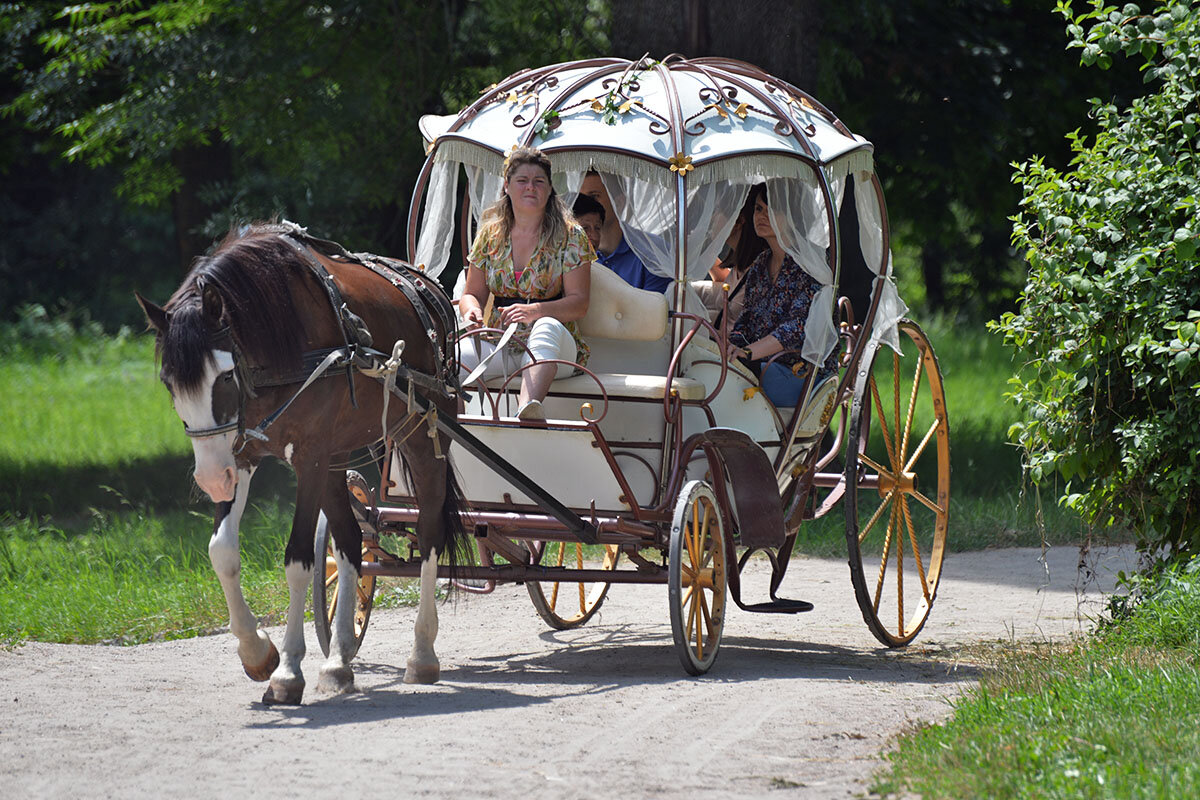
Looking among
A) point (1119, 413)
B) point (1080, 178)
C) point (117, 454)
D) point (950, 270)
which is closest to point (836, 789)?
point (1119, 413)

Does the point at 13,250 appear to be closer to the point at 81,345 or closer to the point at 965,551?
the point at 81,345

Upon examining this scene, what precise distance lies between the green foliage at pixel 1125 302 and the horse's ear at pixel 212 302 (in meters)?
3.43

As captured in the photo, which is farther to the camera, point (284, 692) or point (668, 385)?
point (668, 385)

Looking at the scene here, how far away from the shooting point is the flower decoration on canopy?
255 inches

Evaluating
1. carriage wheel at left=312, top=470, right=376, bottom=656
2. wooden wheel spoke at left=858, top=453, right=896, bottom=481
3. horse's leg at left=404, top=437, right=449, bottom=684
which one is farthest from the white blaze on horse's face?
wooden wheel spoke at left=858, top=453, right=896, bottom=481

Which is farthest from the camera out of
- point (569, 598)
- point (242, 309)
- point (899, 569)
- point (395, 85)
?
point (395, 85)

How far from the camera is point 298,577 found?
554 centimetres

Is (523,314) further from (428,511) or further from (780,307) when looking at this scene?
(780,307)

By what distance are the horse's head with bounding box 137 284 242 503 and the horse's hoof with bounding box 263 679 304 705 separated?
0.83m

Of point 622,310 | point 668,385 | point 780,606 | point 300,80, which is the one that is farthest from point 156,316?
point 300,80

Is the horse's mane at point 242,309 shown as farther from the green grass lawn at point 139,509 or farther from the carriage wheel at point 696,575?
the carriage wheel at point 696,575

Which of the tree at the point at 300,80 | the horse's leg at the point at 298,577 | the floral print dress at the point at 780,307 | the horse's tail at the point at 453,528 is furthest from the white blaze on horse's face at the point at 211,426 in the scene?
the tree at the point at 300,80

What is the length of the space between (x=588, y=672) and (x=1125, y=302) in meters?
2.77

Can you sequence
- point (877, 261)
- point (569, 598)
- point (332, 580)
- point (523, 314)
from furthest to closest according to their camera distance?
point (569, 598), point (877, 261), point (332, 580), point (523, 314)
